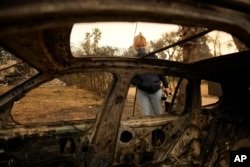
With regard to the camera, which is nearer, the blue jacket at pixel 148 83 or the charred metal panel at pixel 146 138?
the charred metal panel at pixel 146 138

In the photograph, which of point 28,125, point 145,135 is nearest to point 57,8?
point 28,125

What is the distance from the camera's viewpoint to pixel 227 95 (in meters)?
4.05

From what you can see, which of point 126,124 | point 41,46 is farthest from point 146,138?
point 41,46

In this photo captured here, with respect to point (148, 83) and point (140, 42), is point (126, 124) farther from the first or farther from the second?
point (140, 42)

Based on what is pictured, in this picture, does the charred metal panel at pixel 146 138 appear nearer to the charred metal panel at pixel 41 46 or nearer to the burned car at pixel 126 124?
the burned car at pixel 126 124

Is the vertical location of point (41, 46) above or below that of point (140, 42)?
below

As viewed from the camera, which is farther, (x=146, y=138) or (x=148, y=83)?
(x=148, y=83)

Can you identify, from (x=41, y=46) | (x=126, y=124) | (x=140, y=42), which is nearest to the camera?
(x=41, y=46)

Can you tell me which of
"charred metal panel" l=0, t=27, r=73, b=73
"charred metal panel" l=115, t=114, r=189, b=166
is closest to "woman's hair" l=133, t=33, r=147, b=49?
"charred metal panel" l=115, t=114, r=189, b=166

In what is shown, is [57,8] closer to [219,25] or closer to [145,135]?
[219,25]

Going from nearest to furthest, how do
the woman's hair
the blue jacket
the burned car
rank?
1. the burned car
2. the blue jacket
3. the woman's hair

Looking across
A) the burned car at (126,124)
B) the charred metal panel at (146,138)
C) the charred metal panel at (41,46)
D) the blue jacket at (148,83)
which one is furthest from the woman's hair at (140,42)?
the charred metal panel at (41,46)

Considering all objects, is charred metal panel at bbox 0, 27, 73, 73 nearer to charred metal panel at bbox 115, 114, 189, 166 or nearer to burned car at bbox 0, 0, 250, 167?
burned car at bbox 0, 0, 250, 167

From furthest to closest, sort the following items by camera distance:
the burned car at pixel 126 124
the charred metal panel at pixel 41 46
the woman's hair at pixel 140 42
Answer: the woman's hair at pixel 140 42 < the burned car at pixel 126 124 < the charred metal panel at pixel 41 46
